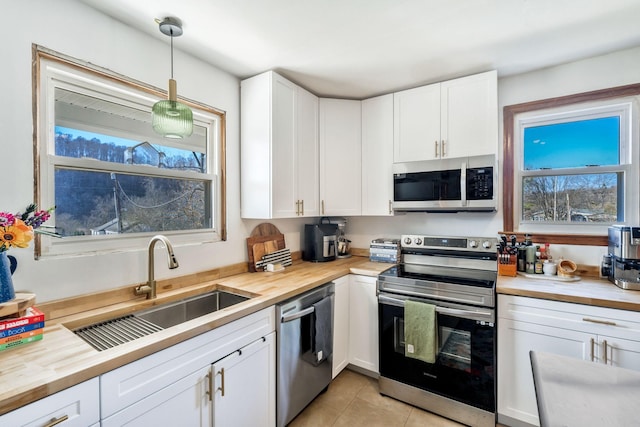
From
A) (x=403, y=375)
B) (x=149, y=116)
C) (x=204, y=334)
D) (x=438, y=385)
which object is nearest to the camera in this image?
(x=204, y=334)

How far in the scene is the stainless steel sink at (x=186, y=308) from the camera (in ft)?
5.45

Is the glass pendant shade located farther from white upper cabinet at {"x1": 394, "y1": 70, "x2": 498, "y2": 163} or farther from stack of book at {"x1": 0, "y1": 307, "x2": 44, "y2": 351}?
white upper cabinet at {"x1": 394, "y1": 70, "x2": 498, "y2": 163}

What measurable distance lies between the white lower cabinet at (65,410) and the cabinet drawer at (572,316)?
209cm

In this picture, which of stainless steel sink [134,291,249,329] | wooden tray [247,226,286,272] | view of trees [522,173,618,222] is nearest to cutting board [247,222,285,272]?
wooden tray [247,226,286,272]

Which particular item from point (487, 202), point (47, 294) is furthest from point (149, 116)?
point (487, 202)

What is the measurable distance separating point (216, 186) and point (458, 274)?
6.51 feet

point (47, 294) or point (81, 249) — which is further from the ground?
point (81, 249)

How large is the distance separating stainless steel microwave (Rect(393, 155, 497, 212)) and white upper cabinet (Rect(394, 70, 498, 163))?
0.07 metres

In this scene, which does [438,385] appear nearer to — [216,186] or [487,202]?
[487,202]

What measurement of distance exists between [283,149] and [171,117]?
86cm

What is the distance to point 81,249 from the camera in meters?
1.50

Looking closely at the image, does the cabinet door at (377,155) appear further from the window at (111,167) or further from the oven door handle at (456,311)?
the window at (111,167)

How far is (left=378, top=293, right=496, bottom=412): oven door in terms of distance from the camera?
1.83 metres

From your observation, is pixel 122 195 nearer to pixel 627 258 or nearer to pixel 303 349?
pixel 303 349
